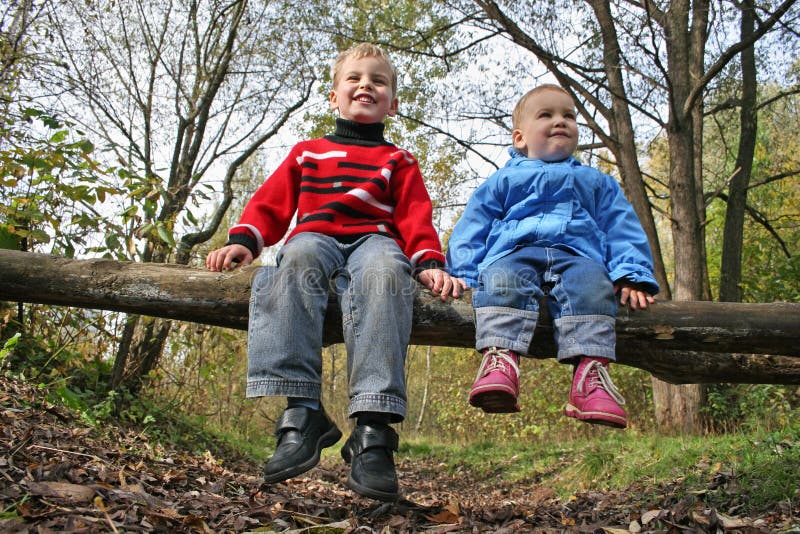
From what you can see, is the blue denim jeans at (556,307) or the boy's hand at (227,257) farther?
the boy's hand at (227,257)

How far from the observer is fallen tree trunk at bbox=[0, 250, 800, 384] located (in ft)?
8.90

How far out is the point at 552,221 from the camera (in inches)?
115

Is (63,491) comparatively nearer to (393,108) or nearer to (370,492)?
(370,492)

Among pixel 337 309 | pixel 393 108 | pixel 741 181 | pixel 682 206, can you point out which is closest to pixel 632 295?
pixel 337 309

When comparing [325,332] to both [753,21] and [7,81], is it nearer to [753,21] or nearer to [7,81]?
[7,81]

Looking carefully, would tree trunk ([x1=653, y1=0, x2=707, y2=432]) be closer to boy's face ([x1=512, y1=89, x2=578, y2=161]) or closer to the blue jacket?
boy's face ([x1=512, y1=89, x2=578, y2=161])

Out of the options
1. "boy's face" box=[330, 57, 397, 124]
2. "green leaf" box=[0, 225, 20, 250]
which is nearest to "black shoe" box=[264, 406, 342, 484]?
"boy's face" box=[330, 57, 397, 124]

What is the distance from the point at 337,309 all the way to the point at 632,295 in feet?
4.45

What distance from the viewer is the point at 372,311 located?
2465 mm

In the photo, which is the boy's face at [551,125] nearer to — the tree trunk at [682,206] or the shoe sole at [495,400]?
the shoe sole at [495,400]

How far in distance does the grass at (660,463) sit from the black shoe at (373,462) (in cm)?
162

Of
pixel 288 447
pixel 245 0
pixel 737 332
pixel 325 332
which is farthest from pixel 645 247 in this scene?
pixel 245 0

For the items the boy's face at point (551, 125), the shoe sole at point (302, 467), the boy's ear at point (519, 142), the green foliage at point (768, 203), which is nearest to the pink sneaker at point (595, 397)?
the shoe sole at point (302, 467)

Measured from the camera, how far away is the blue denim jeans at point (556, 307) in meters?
2.59
